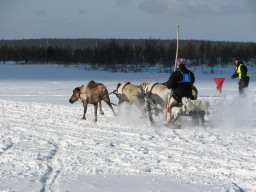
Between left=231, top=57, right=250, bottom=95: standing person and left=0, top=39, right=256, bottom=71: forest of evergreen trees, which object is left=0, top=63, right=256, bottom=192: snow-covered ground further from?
left=0, top=39, right=256, bottom=71: forest of evergreen trees

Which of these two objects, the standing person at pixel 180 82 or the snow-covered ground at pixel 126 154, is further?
the standing person at pixel 180 82

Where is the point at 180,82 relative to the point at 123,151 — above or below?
above

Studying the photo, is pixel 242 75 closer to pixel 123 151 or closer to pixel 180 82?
pixel 180 82

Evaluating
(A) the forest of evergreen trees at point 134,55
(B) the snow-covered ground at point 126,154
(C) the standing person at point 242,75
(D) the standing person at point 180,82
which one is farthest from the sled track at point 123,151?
(A) the forest of evergreen trees at point 134,55

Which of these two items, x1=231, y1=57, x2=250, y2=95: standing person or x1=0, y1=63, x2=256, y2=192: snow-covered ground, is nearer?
x1=0, y1=63, x2=256, y2=192: snow-covered ground

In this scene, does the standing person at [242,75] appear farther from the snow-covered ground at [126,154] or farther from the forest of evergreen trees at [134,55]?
the forest of evergreen trees at [134,55]

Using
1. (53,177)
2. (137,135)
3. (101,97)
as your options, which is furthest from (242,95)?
(53,177)

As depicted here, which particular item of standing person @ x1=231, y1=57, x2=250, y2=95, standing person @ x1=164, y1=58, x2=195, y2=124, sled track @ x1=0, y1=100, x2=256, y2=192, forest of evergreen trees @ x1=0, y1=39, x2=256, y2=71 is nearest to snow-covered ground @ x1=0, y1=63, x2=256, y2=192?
sled track @ x1=0, y1=100, x2=256, y2=192

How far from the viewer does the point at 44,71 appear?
34688mm

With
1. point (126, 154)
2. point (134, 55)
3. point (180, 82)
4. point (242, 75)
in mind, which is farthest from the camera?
point (134, 55)

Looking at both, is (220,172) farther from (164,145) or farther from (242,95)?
(242,95)

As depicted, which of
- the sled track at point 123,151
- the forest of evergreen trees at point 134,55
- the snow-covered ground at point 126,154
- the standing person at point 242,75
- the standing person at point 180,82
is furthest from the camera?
the forest of evergreen trees at point 134,55

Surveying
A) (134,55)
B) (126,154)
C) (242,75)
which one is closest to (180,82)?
(126,154)

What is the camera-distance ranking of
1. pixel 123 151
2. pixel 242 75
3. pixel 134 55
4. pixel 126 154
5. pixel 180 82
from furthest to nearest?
pixel 134 55 → pixel 242 75 → pixel 180 82 → pixel 123 151 → pixel 126 154
